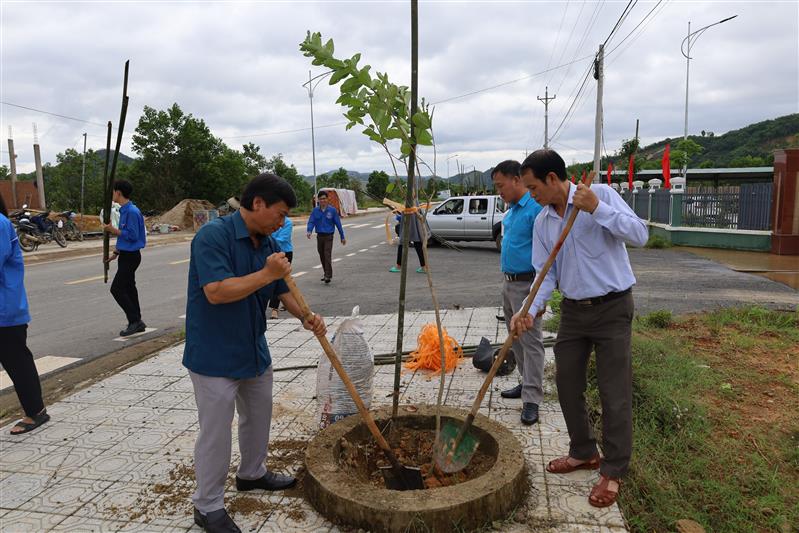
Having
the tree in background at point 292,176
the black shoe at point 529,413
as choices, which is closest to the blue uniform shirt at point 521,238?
the black shoe at point 529,413

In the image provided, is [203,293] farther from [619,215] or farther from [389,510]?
[619,215]

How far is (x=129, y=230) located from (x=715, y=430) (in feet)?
20.2

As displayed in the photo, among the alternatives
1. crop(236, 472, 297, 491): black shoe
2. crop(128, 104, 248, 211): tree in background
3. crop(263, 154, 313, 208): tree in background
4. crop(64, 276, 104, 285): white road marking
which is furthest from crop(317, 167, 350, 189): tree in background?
crop(236, 472, 297, 491): black shoe

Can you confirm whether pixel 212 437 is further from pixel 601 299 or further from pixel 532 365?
pixel 532 365

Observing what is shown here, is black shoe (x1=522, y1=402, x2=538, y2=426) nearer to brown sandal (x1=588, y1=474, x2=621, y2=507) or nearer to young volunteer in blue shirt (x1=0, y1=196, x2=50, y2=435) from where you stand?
brown sandal (x1=588, y1=474, x2=621, y2=507)

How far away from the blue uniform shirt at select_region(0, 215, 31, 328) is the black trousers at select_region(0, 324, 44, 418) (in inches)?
3.2

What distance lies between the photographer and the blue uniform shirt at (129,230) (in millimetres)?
6508

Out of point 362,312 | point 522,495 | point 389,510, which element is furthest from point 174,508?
point 362,312

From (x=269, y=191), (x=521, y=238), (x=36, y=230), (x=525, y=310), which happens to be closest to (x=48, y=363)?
(x=269, y=191)

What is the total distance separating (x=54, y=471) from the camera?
3375mm

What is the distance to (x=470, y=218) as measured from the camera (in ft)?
57.0

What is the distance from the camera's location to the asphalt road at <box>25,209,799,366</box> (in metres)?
7.38

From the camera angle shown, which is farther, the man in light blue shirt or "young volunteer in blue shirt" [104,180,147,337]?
"young volunteer in blue shirt" [104,180,147,337]

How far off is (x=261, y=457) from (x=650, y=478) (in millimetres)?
2155
